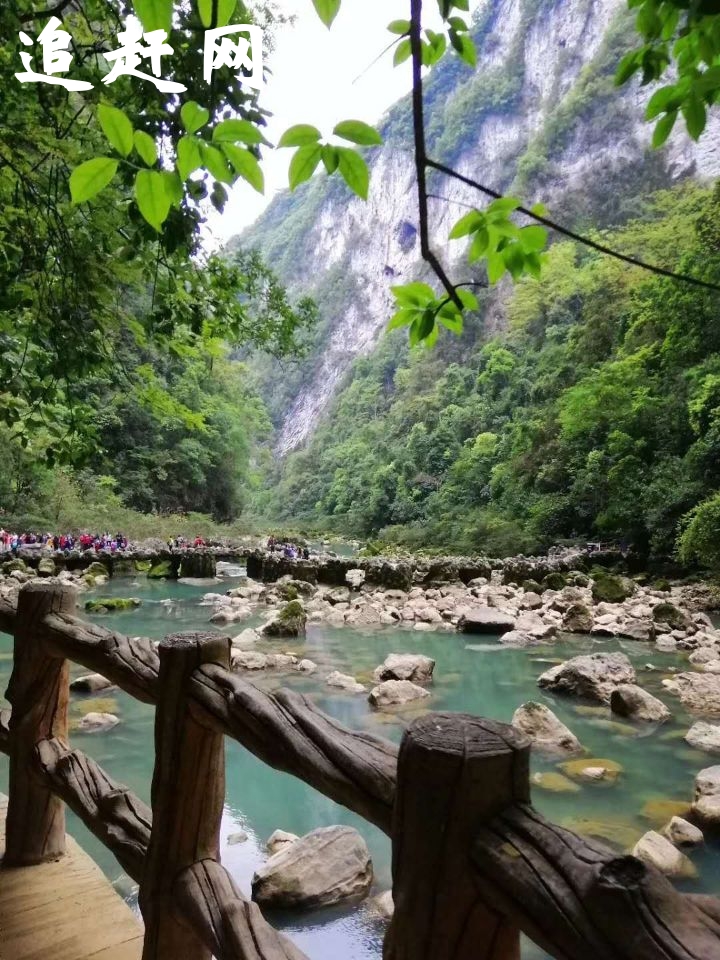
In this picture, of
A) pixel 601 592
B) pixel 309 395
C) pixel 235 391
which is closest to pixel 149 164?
pixel 601 592

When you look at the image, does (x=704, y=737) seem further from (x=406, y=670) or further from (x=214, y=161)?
(x=214, y=161)

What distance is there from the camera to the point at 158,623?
802 cm

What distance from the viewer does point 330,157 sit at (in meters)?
0.68

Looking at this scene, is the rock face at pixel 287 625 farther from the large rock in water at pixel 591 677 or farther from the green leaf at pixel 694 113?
the green leaf at pixel 694 113

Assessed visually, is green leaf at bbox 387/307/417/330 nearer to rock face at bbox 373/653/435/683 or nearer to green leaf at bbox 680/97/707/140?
green leaf at bbox 680/97/707/140

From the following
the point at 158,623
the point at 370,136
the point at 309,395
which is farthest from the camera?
the point at 309,395

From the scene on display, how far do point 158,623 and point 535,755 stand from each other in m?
5.39

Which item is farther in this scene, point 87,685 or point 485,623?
point 485,623

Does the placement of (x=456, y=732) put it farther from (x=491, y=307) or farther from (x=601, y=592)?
(x=491, y=307)

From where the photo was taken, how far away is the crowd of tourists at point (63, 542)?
44.0 feet

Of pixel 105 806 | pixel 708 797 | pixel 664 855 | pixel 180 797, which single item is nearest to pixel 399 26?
pixel 180 797

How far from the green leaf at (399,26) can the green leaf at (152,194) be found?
12.2 inches

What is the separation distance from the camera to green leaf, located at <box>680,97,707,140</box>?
33.3 inches

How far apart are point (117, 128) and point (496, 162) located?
5109 centimetres
